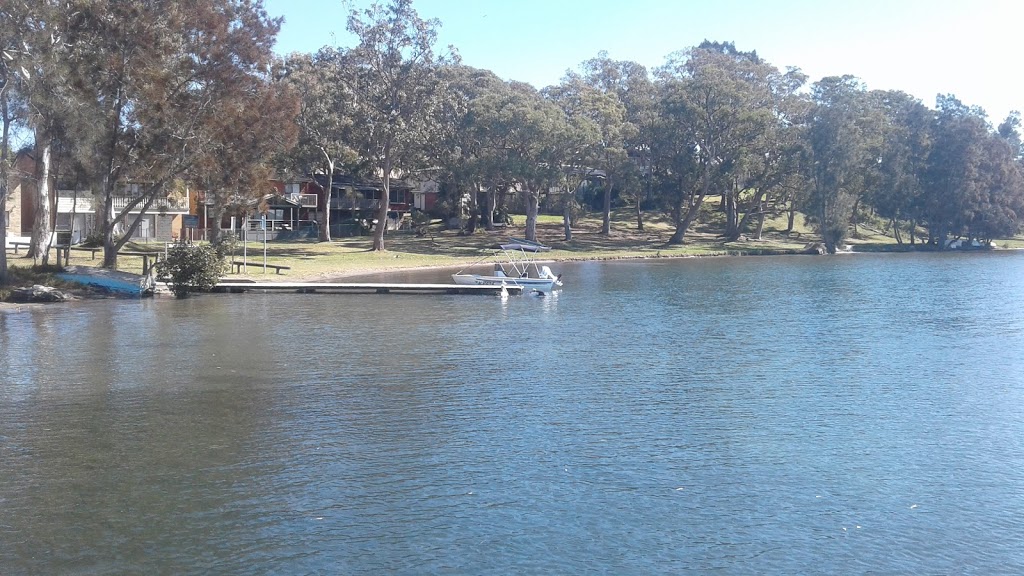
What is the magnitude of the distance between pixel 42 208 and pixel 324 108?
26.1 m

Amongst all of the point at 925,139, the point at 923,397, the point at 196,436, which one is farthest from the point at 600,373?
the point at 925,139

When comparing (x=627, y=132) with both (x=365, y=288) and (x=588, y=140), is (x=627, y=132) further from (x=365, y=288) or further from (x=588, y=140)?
(x=365, y=288)

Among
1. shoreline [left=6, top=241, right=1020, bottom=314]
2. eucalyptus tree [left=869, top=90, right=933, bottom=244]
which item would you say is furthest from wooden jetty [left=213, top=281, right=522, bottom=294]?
eucalyptus tree [left=869, top=90, right=933, bottom=244]

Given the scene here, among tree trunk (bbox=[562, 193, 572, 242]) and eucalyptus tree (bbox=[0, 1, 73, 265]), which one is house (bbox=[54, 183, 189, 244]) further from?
tree trunk (bbox=[562, 193, 572, 242])

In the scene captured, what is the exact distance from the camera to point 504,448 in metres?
18.1

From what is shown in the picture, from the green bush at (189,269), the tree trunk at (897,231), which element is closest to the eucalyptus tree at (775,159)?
the tree trunk at (897,231)

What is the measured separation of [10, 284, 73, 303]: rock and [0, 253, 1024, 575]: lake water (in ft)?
17.4

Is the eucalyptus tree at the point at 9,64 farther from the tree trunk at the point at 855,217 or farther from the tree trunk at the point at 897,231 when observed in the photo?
the tree trunk at the point at 897,231

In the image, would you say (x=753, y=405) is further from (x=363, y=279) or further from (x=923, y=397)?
(x=363, y=279)

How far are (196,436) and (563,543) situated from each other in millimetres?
8782

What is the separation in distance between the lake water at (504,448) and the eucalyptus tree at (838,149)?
196 ft

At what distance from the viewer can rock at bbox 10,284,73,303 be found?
4131cm

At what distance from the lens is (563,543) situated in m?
13.4

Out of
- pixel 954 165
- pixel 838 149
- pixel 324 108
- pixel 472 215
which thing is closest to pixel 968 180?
pixel 954 165
